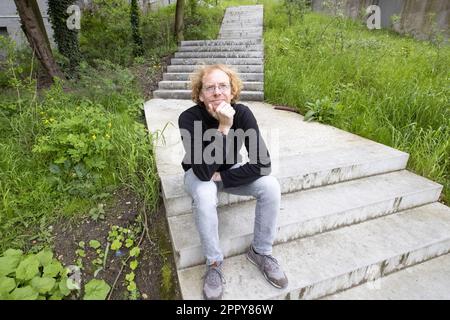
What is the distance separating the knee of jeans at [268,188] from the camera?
1.82 m

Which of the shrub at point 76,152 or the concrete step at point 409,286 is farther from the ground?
the shrub at point 76,152

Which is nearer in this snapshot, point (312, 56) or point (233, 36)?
point (312, 56)

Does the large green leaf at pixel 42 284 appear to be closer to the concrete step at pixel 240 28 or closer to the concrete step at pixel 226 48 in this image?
the concrete step at pixel 226 48

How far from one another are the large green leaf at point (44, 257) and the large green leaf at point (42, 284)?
0.17 metres

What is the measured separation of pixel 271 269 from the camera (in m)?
1.87

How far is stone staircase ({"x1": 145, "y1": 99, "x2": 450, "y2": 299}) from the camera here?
194cm

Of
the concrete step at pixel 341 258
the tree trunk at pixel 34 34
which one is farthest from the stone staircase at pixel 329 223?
the tree trunk at pixel 34 34

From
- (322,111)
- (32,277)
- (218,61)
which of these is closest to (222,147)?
(32,277)

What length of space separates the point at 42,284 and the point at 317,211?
2049 millimetres

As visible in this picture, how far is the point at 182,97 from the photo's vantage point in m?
5.20

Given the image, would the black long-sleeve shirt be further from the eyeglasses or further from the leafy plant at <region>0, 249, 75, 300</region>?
the leafy plant at <region>0, 249, 75, 300</region>
